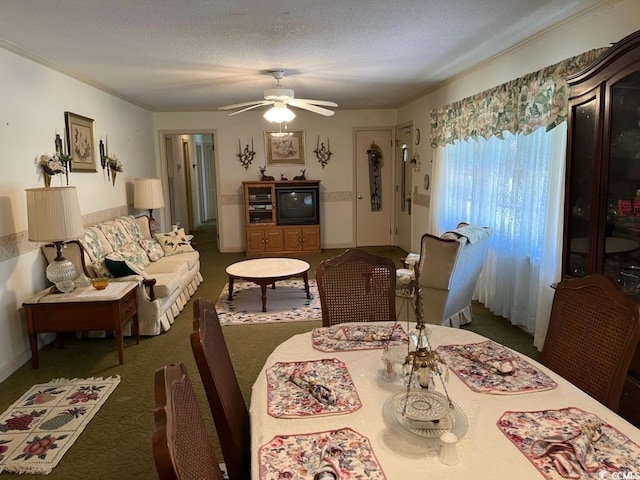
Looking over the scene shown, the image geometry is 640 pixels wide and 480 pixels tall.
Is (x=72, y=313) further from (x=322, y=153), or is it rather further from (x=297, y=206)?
(x=322, y=153)

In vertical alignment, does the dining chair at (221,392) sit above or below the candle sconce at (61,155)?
below

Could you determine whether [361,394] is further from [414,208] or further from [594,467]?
[414,208]

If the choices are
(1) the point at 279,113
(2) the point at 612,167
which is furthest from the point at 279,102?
(2) the point at 612,167

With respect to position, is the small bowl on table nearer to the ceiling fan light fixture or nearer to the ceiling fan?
the ceiling fan

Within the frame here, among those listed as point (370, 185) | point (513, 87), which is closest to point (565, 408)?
point (513, 87)

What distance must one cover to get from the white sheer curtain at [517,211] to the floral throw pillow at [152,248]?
3.52 meters

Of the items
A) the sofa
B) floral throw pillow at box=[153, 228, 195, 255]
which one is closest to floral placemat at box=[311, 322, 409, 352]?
the sofa

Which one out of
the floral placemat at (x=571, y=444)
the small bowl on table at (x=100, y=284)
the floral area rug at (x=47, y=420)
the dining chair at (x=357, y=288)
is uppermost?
the dining chair at (x=357, y=288)

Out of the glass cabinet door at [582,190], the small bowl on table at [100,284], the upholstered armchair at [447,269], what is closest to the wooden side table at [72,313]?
the small bowl on table at [100,284]

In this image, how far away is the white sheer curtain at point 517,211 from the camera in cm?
330

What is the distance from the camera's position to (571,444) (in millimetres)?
1160

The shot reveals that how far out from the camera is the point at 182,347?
12.1 ft

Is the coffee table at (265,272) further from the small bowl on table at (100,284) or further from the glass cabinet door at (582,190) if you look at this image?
the glass cabinet door at (582,190)

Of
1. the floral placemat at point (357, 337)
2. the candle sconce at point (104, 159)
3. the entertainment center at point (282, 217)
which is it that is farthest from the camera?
the entertainment center at point (282, 217)
